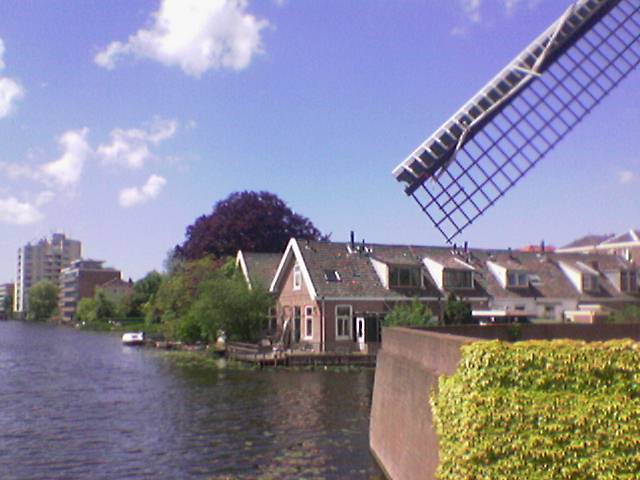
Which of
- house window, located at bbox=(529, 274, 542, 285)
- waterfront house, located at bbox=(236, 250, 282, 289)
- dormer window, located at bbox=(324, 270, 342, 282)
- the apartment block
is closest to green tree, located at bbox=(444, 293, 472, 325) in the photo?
dormer window, located at bbox=(324, 270, 342, 282)

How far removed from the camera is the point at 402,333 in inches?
634

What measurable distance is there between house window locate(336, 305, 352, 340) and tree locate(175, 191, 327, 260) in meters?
26.0

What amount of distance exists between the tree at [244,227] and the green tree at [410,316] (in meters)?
29.0

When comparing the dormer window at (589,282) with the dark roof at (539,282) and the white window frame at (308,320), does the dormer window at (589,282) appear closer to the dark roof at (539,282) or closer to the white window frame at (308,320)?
the dark roof at (539,282)

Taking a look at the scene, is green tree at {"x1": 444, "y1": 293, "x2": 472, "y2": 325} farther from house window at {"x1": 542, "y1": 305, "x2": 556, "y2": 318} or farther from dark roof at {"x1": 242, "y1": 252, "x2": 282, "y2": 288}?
dark roof at {"x1": 242, "y1": 252, "x2": 282, "y2": 288}

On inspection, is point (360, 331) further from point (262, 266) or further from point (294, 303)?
point (262, 266)

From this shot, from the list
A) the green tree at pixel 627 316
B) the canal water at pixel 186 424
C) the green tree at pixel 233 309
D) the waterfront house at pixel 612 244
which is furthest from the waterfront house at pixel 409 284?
the waterfront house at pixel 612 244

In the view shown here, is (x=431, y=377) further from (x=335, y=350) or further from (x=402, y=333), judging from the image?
(x=335, y=350)

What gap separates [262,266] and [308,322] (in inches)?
455

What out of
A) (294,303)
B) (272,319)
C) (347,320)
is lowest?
(347,320)

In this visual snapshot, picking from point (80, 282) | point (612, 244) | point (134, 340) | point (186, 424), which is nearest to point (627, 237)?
point (612, 244)

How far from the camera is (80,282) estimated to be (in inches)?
7028

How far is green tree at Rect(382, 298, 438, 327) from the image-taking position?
39.7 metres

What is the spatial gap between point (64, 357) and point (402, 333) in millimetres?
40485
